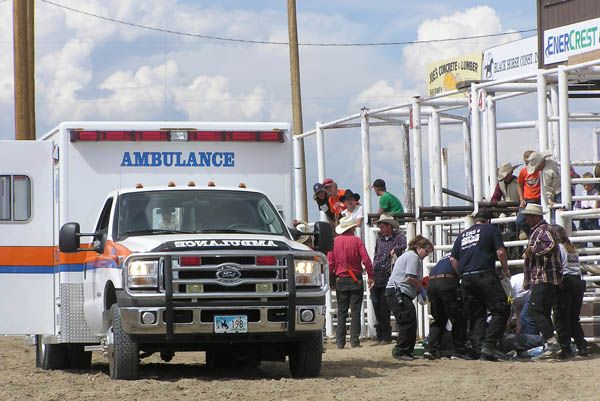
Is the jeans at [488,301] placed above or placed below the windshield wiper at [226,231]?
below

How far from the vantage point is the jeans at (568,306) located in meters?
14.6

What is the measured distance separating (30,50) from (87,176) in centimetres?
1444

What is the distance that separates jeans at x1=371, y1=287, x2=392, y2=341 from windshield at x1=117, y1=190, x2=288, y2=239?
5.44 meters

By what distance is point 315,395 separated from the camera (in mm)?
11250

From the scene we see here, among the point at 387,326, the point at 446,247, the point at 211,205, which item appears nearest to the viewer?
the point at 211,205

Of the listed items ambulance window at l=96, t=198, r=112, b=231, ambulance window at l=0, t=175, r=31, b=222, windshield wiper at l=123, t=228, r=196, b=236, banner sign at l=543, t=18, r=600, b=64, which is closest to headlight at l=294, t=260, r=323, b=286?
windshield wiper at l=123, t=228, r=196, b=236

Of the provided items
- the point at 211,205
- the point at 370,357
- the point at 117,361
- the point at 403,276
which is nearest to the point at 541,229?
the point at 403,276

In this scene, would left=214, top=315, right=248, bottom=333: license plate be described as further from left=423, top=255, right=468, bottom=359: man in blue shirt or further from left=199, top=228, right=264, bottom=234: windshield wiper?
left=423, top=255, right=468, bottom=359: man in blue shirt

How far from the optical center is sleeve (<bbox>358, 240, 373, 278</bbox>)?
1802cm

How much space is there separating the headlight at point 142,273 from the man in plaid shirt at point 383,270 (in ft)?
21.5

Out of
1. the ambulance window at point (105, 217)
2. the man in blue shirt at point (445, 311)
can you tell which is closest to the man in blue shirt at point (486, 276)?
the man in blue shirt at point (445, 311)

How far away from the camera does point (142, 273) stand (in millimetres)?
12047

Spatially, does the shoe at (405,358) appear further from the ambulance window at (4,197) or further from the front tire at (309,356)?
the ambulance window at (4,197)

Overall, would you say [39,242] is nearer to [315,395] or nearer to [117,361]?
[117,361]
